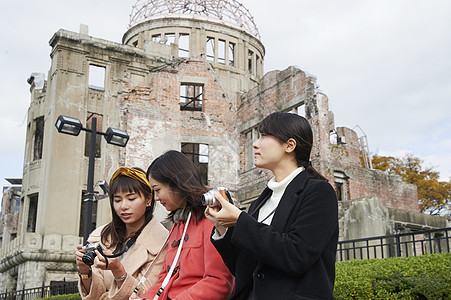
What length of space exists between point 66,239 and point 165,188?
2246 cm

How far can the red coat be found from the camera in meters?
3.20

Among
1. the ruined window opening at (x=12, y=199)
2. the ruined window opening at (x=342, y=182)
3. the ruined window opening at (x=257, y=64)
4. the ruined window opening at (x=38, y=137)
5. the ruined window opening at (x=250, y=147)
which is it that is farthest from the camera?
the ruined window opening at (x=12, y=199)

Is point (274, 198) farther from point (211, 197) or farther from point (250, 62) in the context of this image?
point (250, 62)

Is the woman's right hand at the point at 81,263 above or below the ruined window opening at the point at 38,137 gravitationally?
below

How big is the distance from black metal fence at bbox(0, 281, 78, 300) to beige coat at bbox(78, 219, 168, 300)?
15.4 m

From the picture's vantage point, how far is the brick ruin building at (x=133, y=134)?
23953mm

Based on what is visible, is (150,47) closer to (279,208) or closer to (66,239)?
(66,239)

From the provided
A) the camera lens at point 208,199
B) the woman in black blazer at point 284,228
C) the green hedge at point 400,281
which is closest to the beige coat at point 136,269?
the woman in black blazer at point 284,228

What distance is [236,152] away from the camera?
88.6ft

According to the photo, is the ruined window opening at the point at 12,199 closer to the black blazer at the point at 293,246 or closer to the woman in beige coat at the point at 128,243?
the woman in beige coat at the point at 128,243

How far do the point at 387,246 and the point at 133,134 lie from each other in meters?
13.7

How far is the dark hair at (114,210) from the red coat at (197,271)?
769 mm

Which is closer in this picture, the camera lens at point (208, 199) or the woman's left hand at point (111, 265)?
the camera lens at point (208, 199)

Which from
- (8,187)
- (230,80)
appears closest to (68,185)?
(230,80)
